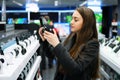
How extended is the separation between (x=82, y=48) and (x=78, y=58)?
0.33ft

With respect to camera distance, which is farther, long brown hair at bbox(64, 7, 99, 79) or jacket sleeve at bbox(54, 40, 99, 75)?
long brown hair at bbox(64, 7, 99, 79)

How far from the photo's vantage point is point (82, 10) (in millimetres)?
2391

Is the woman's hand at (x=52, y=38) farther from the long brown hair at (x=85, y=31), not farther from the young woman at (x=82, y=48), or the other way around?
the long brown hair at (x=85, y=31)

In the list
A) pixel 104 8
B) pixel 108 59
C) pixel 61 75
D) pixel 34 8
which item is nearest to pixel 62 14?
pixel 34 8

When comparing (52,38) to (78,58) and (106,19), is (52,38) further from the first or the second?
(106,19)

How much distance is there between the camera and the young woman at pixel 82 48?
2.29 m

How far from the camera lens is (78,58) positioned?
7.68 feet

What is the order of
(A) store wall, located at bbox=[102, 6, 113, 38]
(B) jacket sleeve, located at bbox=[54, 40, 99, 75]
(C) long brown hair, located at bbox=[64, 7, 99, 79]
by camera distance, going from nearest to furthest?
(B) jacket sleeve, located at bbox=[54, 40, 99, 75], (C) long brown hair, located at bbox=[64, 7, 99, 79], (A) store wall, located at bbox=[102, 6, 113, 38]

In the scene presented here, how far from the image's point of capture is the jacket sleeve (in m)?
2.24

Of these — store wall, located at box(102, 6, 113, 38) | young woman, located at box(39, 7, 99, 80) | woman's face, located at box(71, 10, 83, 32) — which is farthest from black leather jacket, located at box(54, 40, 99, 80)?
store wall, located at box(102, 6, 113, 38)

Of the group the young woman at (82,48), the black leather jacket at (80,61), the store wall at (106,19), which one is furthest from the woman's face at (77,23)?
the store wall at (106,19)

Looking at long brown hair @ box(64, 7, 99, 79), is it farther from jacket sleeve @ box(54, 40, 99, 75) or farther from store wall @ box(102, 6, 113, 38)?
store wall @ box(102, 6, 113, 38)

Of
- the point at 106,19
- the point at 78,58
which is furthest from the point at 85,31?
the point at 106,19

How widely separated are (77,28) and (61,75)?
47cm
